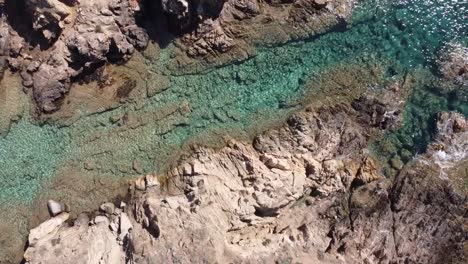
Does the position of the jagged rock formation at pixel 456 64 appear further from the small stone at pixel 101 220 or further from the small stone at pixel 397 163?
the small stone at pixel 101 220

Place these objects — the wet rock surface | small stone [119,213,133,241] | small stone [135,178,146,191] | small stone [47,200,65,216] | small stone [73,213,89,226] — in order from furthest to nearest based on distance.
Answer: small stone [47,200,65,216] < small stone [73,213,89,226] < small stone [135,178,146,191] < small stone [119,213,133,241] < the wet rock surface

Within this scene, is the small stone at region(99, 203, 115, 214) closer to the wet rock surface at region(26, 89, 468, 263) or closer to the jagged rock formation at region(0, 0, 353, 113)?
the wet rock surface at region(26, 89, 468, 263)

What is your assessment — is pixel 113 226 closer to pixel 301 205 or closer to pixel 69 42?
pixel 301 205

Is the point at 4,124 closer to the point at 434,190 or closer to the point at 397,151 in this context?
the point at 397,151

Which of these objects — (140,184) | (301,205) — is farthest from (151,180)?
(301,205)

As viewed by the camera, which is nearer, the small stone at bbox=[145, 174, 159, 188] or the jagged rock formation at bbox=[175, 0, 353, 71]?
the small stone at bbox=[145, 174, 159, 188]

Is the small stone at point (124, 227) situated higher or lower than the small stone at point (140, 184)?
lower

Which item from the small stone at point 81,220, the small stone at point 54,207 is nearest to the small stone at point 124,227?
the small stone at point 81,220

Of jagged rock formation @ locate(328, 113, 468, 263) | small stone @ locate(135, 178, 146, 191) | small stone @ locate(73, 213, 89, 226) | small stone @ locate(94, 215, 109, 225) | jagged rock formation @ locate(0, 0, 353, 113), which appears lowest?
small stone @ locate(73, 213, 89, 226)

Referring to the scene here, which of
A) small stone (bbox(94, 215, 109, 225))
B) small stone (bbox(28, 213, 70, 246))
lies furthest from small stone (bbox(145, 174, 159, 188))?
small stone (bbox(28, 213, 70, 246))
